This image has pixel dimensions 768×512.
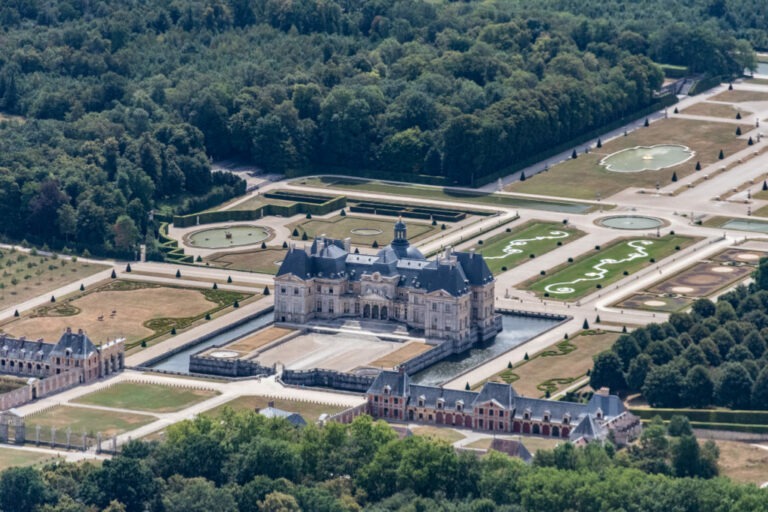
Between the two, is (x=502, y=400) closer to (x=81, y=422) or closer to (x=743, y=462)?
(x=743, y=462)

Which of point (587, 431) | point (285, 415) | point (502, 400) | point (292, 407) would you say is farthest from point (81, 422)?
point (587, 431)

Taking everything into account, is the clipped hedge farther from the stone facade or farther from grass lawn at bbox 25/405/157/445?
grass lawn at bbox 25/405/157/445

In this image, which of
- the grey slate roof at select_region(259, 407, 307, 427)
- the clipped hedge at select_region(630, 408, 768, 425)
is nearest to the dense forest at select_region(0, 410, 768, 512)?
the grey slate roof at select_region(259, 407, 307, 427)

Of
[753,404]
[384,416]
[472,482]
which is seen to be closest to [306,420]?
[384,416]

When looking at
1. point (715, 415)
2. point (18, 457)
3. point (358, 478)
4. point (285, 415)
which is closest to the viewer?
point (358, 478)

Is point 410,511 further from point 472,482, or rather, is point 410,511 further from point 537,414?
point 537,414

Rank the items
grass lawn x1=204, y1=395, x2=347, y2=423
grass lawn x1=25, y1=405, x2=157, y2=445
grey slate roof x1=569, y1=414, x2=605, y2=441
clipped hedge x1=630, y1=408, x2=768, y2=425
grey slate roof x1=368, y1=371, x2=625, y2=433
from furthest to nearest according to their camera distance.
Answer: grass lawn x1=204, y1=395, x2=347, y2=423
clipped hedge x1=630, y1=408, x2=768, y2=425
grass lawn x1=25, y1=405, x2=157, y2=445
grey slate roof x1=368, y1=371, x2=625, y2=433
grey slate roof x1=569, y1=414, x2=605, y2=441

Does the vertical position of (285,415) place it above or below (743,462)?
above

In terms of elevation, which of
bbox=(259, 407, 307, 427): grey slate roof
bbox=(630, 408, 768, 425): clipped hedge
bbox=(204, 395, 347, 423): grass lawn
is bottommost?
bbox=(204, 395, 347, 423): grass lawn
